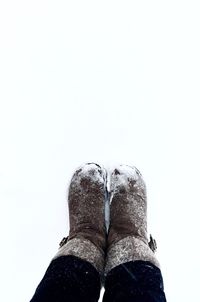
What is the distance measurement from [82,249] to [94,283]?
0.13 metres

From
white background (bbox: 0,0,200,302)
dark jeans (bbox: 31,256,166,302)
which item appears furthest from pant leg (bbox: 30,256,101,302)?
white background (bbox: 0,0,200,302)

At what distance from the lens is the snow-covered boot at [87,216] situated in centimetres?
118

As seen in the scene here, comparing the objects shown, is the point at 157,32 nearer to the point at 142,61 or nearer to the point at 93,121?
the point at 142,61

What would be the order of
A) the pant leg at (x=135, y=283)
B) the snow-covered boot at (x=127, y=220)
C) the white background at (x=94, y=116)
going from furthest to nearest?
the white background at (x=94, y=116), the snow-covered boot at (x=127, y=220), the pant leg at (x=135, y=283)

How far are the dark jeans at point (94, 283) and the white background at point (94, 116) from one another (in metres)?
0.54

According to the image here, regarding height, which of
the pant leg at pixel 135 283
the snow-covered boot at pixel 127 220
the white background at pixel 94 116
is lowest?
the pant leg at pixel 135 283

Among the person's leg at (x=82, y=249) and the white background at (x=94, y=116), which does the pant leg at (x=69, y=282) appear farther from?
the white background at (x=94, y=116)

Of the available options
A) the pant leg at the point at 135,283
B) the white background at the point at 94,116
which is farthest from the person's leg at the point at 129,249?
the white background at the point at 94,116

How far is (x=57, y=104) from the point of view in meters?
1.87

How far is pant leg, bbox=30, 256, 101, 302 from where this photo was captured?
98 cm

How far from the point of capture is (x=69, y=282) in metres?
1.02

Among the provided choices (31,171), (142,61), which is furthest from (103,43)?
(31,171)

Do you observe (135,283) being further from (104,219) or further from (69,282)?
(104,219)

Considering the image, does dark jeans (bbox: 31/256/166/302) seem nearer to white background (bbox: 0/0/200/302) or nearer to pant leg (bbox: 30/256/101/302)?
pant leg (bbox: 30/256/101/302)
